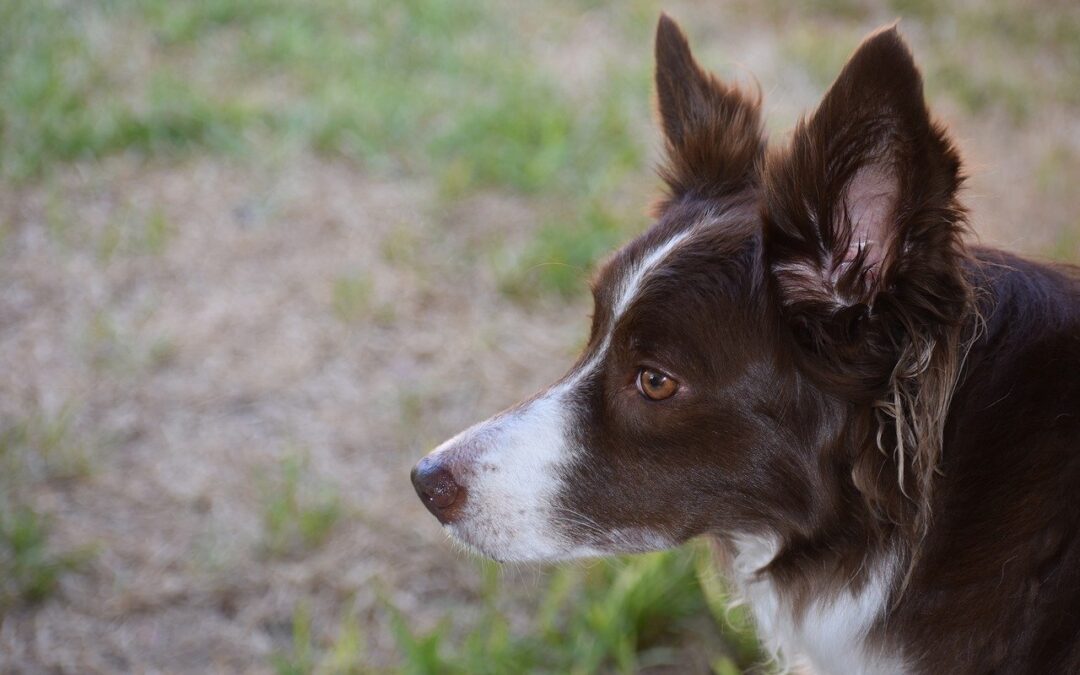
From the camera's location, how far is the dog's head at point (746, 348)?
1.56 metres

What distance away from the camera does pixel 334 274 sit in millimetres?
4602

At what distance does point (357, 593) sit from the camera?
3.06 metres

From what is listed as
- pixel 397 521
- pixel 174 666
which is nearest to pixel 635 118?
Answer: pixel 397 521

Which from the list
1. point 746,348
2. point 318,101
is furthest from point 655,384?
point 318,101

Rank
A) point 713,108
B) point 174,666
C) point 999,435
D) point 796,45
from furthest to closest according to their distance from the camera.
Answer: point 796,45 < point 174,666 < point 713,108 < point 999,435

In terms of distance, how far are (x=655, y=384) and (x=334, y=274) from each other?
9.83ft

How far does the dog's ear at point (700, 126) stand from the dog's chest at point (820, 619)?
34.0 inches

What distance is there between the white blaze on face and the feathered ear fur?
13.1 inches

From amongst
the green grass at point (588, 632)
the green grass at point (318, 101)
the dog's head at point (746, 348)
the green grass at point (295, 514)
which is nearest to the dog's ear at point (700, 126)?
the dog's head at point (746, 348)

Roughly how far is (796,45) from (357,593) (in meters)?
5.12

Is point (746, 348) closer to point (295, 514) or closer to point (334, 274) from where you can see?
point (295, 514)

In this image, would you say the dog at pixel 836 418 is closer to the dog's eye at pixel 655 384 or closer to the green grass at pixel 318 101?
the dog's eye at pixel 655 384

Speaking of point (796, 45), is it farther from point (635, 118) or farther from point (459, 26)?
point (459, 26)

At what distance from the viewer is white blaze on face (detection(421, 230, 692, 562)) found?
6.64ft
